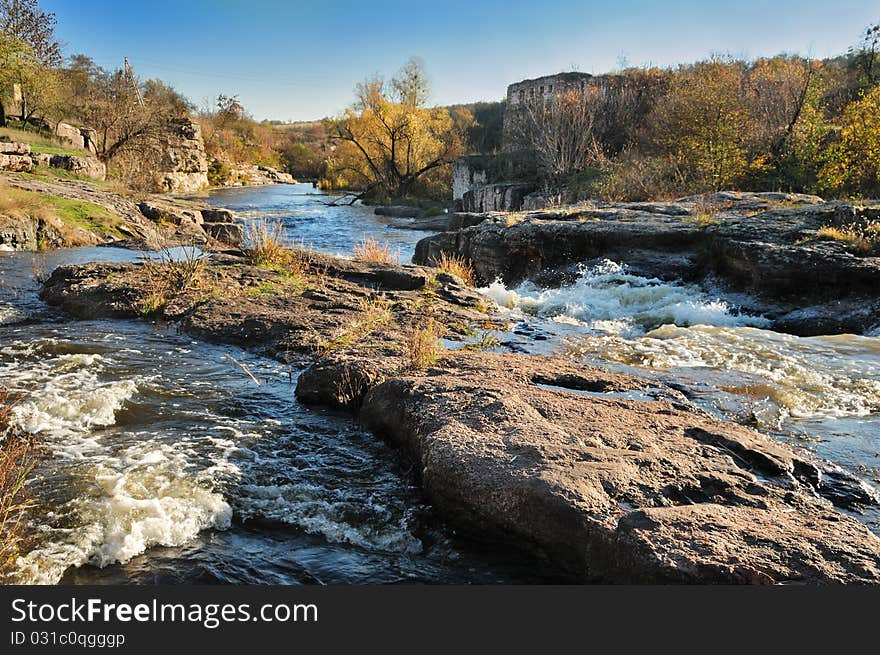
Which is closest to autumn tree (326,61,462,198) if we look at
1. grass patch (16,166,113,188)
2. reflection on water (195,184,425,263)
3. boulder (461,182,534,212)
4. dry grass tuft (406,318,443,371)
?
reflection on water (195,184,425,263)

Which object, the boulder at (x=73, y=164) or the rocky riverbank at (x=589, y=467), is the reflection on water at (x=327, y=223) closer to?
the boulder at (x=73, y=164)

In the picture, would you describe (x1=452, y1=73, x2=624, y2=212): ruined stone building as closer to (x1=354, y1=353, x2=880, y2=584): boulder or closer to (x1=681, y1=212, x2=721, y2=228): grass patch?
(x1=681, y1=212, x2=721, y2=228): grass patch

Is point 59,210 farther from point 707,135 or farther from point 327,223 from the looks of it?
point 707,135

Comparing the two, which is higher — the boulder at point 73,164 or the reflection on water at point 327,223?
the boulder at point 73,164

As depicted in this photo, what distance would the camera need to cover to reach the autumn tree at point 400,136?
4309 centimetres

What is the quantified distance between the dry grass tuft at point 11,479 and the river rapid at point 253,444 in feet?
0.26

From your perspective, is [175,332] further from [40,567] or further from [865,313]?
[865,313]

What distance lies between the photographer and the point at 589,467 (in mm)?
3650

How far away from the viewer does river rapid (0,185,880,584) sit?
3.41m

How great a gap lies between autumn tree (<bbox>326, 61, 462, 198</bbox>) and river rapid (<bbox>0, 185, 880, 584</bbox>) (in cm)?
3596

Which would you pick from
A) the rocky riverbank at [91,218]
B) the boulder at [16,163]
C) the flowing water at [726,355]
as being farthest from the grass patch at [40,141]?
the flowing water at [726,355]

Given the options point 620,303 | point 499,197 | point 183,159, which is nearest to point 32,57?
point 183,159

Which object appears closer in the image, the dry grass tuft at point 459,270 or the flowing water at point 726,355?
the flowing water at point 726,355

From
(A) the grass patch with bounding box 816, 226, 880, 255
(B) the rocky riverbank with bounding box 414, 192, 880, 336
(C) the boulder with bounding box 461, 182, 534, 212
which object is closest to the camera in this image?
(B) the rocky riverbank with bounding box 414, 192, 880, 336
